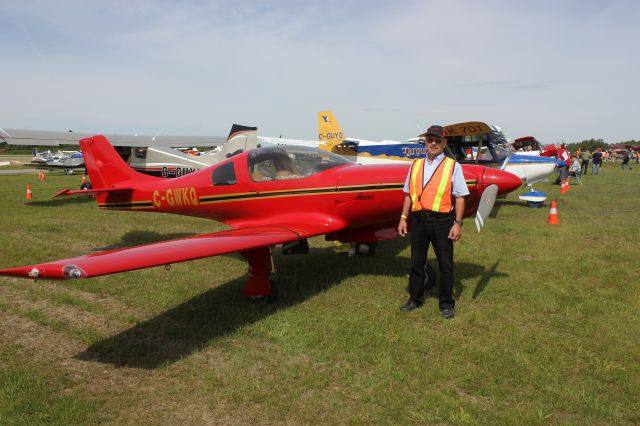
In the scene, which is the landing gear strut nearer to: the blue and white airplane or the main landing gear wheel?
the main landing gear wheel

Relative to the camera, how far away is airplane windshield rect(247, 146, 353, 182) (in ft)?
19.6

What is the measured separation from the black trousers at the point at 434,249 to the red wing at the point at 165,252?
1156 mm

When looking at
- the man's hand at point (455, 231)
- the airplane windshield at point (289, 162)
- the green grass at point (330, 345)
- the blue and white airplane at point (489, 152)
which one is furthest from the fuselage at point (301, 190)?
the blue and white airplane at point (489, 152)

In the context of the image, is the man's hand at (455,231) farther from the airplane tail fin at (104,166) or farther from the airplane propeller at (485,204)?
the airplane tail fin at (104,166)

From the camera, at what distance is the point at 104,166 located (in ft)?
26.6

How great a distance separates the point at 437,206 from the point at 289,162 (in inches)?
92.7

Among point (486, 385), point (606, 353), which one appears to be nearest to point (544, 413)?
point (486, 385)

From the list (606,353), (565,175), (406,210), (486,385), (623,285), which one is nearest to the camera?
(486,385)

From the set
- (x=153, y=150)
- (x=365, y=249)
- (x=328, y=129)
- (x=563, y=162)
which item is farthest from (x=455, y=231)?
(x=328, y=129)

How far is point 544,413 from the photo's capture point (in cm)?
310

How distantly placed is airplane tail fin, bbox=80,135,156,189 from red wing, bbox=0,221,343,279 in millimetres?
3852

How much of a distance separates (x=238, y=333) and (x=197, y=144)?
22.6 meters

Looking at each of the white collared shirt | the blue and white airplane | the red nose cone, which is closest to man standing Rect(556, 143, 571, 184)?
the blue and white airplane

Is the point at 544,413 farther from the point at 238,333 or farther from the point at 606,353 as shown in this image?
the point at 238,333
